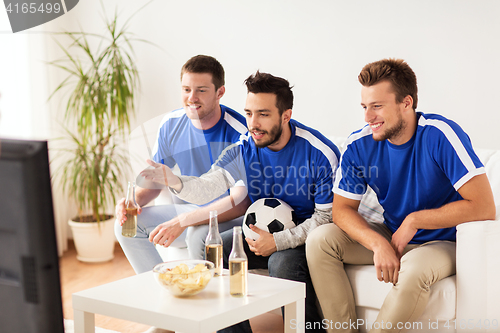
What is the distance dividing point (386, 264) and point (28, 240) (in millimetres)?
1457

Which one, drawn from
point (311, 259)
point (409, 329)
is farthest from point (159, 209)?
point (409, 329)

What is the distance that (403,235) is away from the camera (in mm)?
1901

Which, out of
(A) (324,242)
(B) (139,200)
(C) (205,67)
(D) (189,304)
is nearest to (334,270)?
(A) (324,242)

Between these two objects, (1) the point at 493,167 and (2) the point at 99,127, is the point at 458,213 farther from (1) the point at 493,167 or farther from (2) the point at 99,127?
(2) the point at 99,127

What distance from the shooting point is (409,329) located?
1.82 meters

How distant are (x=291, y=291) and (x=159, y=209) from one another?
1.06 m

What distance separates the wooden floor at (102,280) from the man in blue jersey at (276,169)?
0.39m

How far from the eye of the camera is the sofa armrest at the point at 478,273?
67.6 inches

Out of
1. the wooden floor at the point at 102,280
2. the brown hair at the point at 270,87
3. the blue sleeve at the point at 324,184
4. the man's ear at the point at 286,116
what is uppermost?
the brown hair at the point at 270,87

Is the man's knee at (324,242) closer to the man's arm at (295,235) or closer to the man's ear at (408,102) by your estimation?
the man's arm at (295,235)

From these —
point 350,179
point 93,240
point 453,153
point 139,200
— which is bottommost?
point 93,240

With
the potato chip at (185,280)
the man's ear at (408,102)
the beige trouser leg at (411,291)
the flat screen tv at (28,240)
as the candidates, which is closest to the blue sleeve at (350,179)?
the man's ear at (408,102)

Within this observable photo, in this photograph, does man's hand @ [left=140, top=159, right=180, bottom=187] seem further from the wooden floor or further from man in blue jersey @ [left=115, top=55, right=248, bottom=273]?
the wooden floor

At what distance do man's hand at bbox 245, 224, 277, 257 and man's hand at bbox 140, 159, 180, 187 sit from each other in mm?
438
